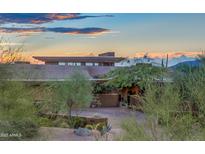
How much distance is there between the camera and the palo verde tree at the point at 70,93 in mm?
7059

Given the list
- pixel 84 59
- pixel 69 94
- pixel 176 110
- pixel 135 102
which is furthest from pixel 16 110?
pixel 176 110

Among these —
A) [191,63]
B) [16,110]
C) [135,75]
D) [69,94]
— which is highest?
[191,63]

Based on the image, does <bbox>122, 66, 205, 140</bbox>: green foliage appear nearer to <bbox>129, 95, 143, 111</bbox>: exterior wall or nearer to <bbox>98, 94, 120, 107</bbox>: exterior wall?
<bbox>129, 95, 143, 111</bbox>: exterior wall

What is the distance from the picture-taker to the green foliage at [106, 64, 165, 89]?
23.1ft

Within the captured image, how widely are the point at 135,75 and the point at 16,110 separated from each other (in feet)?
3.49

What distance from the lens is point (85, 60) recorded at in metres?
7.02

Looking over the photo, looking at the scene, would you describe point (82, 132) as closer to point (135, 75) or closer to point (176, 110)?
point (135, 75)

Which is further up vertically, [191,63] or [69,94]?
[191,63]

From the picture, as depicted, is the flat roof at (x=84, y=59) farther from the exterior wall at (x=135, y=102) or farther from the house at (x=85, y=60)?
the exterior wall at (x=135, y=102)

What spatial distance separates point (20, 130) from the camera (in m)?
7.04

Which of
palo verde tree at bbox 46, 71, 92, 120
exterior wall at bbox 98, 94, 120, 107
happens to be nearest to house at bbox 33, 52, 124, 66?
palo verde tree at bbox 46, 71, 92, 120

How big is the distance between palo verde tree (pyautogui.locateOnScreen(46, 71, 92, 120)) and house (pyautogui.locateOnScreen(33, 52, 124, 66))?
0.10m
